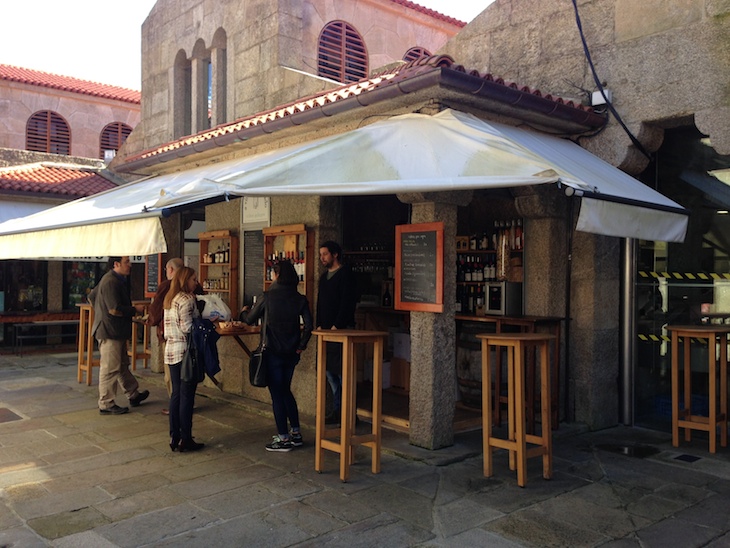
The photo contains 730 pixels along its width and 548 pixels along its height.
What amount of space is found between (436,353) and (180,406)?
8.06 ft

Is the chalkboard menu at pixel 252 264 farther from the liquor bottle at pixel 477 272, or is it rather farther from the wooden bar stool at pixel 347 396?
the wooden bar stool at pixel 347 396

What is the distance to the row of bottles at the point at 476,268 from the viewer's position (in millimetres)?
7984

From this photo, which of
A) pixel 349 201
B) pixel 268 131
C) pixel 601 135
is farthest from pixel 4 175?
pixel 601 135

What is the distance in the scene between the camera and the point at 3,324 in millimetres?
14086

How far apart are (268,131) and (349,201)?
322 centimetres

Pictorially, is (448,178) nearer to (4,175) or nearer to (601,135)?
(601,135)

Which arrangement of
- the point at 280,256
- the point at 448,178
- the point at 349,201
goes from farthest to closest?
the point at 349,201, the point at 280,256, the point at 448,178

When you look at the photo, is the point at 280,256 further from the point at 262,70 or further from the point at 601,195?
the point at 262,70

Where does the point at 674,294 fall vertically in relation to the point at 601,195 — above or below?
below

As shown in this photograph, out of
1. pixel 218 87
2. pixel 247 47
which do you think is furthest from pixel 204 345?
pixel 218 87

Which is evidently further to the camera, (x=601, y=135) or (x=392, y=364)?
(x=392, y=364)

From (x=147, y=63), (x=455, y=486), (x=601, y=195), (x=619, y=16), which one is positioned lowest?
(x=455, y=486)

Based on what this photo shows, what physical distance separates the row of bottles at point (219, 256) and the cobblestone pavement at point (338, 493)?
8.58ft

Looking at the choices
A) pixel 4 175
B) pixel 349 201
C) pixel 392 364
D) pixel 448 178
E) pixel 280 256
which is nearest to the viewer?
pixel 448 178
